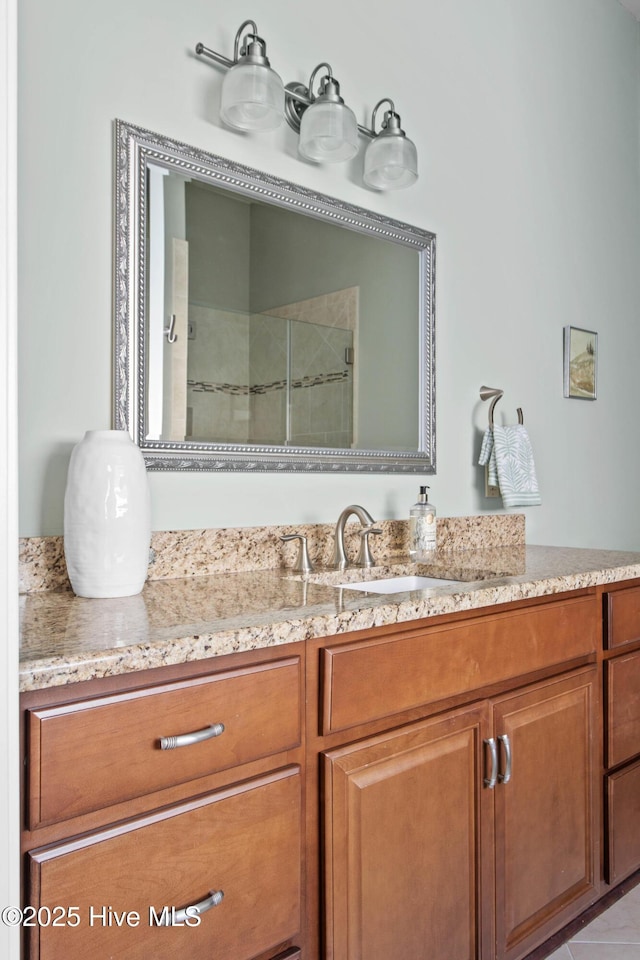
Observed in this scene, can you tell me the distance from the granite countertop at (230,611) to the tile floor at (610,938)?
842 millimetres

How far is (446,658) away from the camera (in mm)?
1348

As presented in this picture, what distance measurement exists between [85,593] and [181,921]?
1.85 ft

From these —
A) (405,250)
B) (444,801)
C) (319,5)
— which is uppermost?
(319,5)

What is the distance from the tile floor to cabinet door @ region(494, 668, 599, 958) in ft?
0.25

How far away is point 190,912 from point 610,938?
124cm

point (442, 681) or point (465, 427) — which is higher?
point (465, 427)

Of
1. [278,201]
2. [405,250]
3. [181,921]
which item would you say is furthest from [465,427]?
[181,921]

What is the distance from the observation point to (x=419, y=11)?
7.12 ft

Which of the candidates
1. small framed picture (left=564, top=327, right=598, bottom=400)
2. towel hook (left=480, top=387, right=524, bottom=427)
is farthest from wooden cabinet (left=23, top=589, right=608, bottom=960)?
small framed picture (left=564, top=327, right=598, bottom=400)

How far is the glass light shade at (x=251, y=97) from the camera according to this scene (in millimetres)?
1582

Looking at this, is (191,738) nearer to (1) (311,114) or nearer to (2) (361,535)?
(2) (361,535)

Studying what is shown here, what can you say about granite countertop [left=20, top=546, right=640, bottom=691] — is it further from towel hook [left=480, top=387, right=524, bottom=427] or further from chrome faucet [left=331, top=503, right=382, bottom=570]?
towel hook [left=480, top=387, right=524, bottom=427]

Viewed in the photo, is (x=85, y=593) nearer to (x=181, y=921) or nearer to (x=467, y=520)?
(x=181, y=921)

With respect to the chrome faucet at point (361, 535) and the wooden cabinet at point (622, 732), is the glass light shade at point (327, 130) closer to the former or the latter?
the chrome faucet at point (361, 535)
